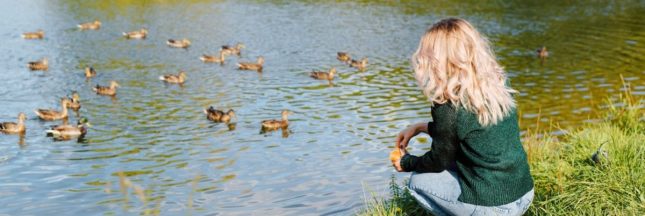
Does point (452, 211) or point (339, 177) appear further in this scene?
point (339, 177)

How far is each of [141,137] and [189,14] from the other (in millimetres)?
20459

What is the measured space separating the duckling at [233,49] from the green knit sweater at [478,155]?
706 inches

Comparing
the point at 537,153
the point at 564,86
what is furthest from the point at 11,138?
the point at 564,86

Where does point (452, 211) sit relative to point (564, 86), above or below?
above

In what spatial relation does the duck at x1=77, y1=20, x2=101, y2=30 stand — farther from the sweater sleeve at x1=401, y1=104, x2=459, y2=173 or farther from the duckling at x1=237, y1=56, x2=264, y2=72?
the sweater sleeve at x1=401, y1=104, x2=459, y2=173

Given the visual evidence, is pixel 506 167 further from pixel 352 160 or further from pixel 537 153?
pixel 352 160

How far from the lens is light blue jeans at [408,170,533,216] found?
5648 millimetres

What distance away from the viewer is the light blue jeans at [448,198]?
5648 mm

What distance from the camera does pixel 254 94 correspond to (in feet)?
61.2

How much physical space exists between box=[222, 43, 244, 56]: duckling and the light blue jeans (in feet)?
58.0

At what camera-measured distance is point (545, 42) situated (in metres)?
26.8

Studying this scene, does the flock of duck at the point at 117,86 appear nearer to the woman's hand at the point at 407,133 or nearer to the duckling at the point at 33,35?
the duckling at the point at 33,35

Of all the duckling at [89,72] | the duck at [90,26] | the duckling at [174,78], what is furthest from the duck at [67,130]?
the duck at [90,26]

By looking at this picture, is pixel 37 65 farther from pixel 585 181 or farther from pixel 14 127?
pixel 585 181
